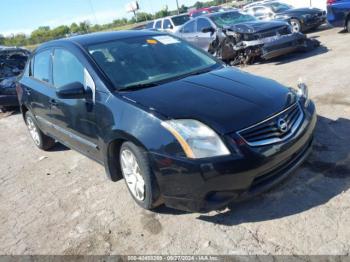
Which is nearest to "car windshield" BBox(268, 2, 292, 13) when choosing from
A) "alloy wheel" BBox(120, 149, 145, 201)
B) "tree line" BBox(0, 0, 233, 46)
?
"alloy wheel" BBox(120, 149, 145, 201)

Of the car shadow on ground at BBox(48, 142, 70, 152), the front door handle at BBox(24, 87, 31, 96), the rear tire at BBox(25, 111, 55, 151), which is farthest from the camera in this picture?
the car shadow on ground at BBox(48, 142, 70, 152)

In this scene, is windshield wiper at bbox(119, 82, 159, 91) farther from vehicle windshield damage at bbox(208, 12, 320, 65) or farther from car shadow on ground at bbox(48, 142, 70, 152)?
vehicle windshield damage at bbox(208, 12, 320, 65)

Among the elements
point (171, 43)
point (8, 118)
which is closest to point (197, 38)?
point (8, 118)

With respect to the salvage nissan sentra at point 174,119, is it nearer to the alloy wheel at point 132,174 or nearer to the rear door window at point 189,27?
the alloy wheel at point 132,174

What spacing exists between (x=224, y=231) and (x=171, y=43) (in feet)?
7.98

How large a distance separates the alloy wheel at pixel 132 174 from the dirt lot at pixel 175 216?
0.23 metres

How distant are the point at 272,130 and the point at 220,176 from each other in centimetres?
62

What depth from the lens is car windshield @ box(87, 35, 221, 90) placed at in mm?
3750

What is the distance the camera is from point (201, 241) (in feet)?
9.76

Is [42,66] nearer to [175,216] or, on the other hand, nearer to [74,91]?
[74,91]

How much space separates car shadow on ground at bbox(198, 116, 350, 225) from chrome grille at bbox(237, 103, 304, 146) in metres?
0.59

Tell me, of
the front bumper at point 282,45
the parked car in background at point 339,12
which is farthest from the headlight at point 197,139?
the parked car in background at point 339,12

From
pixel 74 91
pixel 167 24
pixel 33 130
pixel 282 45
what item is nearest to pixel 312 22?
pixel 282 45

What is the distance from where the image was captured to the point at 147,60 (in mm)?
4027
